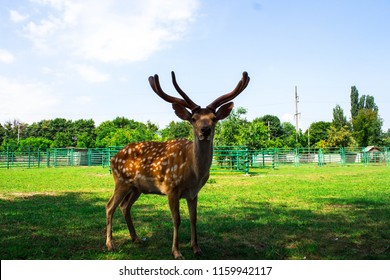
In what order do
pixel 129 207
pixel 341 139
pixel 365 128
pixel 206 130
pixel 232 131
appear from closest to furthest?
pixel 206 130 < pixel 129 207 < pixel 232 131 < pixel 341 139 < pixel 365 128

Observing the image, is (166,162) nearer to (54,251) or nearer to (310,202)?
(54,251)

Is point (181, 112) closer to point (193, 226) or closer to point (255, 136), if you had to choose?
point (193, 226)

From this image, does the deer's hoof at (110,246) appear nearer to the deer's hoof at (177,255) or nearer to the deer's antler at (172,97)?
the deer's hoof at (177,255)

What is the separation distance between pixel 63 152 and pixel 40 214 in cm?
2994

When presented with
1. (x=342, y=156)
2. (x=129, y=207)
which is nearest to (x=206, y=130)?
(x=129, y=207)

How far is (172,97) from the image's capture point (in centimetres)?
522

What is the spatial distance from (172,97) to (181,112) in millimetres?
342

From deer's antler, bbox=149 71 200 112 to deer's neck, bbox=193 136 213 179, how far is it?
0.54 m

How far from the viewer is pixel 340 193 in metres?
11.7

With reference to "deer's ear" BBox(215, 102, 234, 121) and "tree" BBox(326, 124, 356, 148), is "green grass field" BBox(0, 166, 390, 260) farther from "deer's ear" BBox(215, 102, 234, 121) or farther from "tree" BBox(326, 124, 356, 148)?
"tree" BBox(326, 124, 356, 148)

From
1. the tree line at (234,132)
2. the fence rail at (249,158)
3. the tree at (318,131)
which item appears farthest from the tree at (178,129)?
the fence rail at (249,158)

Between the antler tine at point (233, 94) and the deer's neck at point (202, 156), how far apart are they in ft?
1.93

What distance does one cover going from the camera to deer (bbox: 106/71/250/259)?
477 cm
